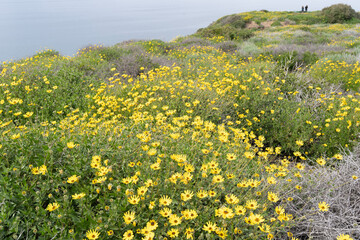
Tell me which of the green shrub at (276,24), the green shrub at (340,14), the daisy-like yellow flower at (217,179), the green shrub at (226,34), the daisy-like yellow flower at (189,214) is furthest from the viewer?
the green shrub at (276,24)

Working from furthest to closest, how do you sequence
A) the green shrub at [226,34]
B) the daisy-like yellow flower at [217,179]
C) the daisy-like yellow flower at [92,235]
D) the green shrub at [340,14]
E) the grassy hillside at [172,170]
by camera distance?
the green shrub at [340,14] < the green shrub at [226,34] < the daisy-like yellow flower at [217,179] < the grassy hillside at [172,170] < the daisy-like yellow flower at [92,235]

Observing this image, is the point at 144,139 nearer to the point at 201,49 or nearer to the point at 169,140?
the point at 169,140

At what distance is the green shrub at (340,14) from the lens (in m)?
26.7

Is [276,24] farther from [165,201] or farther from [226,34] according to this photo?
[165,201]

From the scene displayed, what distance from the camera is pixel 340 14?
1056 inches

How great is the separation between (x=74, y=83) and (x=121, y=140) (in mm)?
3689

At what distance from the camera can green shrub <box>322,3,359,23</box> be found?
26.7 m

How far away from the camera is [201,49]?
1173 centimetres

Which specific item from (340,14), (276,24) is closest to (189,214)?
(276,24)

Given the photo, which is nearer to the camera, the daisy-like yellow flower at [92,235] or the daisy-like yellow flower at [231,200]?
the daisy-like yellow flower at [92,235]

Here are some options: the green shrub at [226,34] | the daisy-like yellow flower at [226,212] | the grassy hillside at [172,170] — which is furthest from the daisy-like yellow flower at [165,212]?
the green shrub at [226,34]

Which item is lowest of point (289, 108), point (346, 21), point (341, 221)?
point (341, 221)

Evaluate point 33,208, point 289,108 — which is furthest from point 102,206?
point 289,108

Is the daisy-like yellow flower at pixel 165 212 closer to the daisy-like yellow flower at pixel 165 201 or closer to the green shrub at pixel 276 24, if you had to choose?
the daisy-like yellow flower at pixel 165 201
